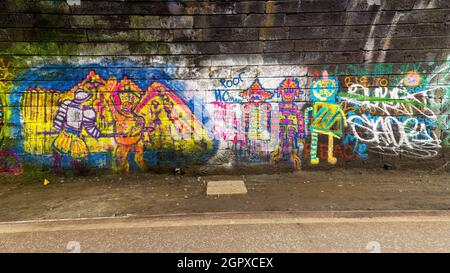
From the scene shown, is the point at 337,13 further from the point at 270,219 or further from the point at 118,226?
the point at 118,226

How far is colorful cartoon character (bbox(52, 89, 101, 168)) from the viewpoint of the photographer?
279 inches

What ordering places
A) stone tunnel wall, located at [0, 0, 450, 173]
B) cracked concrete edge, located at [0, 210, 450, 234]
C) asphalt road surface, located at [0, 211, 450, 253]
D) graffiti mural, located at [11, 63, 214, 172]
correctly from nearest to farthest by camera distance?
1. asphalt road surface, located at [0, 211, 450, 253]
2. cracked concrete edge, located at [0, 210, 450, 234]
3. stone tunnel wall, located at [0, 0, 450, 173]
4. graffiti mural, located at [11, 63, 214, 172]

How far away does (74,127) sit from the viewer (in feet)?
23.4

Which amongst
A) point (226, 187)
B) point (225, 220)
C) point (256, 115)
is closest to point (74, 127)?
point (226, 187)

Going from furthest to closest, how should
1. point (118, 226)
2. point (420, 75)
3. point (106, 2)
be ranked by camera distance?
point (420, 75) → point (106, 2) → point (118, 226)

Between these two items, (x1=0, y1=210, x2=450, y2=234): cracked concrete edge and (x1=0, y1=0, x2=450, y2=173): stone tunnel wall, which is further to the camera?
(x1=0, y1=0, x2=450, y2=173): stone tunnel wall

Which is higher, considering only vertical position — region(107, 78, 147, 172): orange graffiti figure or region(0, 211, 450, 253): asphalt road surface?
region(107, 78, 147, 172): orange graffiti figure

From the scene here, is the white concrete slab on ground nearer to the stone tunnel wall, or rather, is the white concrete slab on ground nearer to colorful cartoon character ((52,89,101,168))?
the stone tunnel wall

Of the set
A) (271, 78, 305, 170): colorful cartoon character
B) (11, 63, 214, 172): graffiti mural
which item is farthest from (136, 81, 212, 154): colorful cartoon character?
(271, 78, 305, 170): colorful cartoon character

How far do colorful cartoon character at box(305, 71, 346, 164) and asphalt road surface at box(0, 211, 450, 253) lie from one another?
102 inches

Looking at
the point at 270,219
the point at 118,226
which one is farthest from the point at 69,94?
the point at 270,219

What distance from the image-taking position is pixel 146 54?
276 inches

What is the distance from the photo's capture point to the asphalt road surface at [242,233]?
12.8ft

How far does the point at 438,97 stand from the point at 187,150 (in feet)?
19.5
